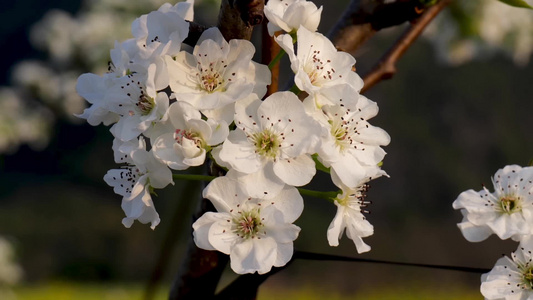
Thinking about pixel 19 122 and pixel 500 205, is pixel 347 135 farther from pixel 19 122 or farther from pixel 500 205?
pixel 19 122

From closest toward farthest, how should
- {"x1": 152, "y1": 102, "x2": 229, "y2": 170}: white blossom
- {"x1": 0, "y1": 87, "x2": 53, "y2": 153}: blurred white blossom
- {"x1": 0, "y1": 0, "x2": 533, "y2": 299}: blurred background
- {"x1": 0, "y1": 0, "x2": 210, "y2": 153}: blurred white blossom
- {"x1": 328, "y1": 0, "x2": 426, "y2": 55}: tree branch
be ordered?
{"x1": 152, "y1": 102, "x2": 229, "y2": 170}: white blossom, {"x1": 328, "y1": 0, "x2": 426, "y2": 55}: tree branch, {"x1": 0, "y1": 0, "x2": 210, "y2": 153}: blurred white blossom, {"x1": 0, "y1": 87, "x2": 53, "y2": 153}: blurred white blossom, {"x1": 0, "y1": 0, "x2": 533, "y2": 299}: blurred background

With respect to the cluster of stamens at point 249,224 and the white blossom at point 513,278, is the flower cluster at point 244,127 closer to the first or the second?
the cluster of stamens at point 249,224

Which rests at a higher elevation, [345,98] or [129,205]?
[345,98]

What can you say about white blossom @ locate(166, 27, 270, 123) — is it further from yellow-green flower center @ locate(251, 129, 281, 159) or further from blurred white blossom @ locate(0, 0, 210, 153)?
blurred white blossom @ locate(0, 0, 210, 153)

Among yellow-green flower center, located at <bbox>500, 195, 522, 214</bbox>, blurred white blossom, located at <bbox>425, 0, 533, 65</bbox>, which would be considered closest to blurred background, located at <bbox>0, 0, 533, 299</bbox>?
blurred white blossom, located at <bbox>425, 0, 533, 65</bbox>

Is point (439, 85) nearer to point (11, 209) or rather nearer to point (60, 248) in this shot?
point (60, 248)

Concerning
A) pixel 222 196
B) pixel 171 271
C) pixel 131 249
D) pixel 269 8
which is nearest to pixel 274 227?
pixel 222 196

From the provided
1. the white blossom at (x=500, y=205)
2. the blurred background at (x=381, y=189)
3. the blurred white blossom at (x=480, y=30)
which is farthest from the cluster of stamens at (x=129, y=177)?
the blurred background at (x=381, y=189)

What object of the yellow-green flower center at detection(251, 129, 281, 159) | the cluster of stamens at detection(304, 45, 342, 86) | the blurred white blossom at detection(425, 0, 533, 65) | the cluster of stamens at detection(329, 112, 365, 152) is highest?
the cluster of stamens at detection(304, 45, 342, 86)
